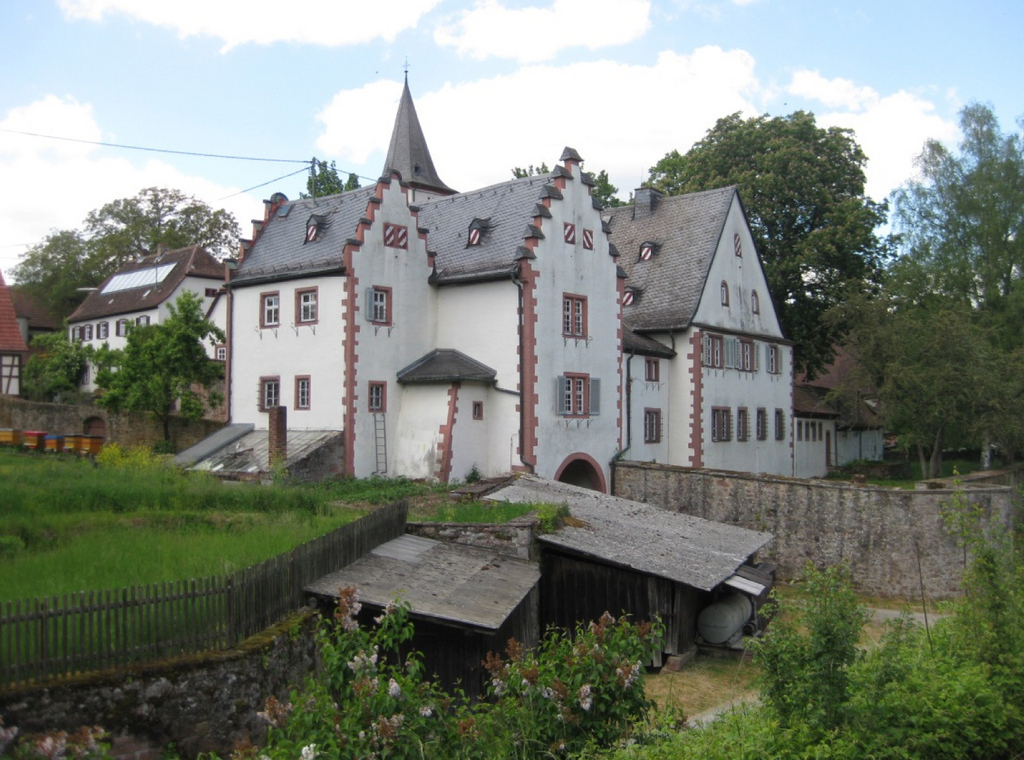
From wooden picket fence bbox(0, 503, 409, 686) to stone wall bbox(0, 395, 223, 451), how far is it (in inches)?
972

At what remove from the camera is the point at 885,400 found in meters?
36.8

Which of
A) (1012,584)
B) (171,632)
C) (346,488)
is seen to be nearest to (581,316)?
(346,488)

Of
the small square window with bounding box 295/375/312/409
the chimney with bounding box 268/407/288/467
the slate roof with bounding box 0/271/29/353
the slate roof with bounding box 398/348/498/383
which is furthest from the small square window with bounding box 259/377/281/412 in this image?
the slate roof with bounding box 0/271/29/353

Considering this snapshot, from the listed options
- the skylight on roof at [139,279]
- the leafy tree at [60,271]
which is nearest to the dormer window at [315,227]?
the skylight on roof at [139,279]

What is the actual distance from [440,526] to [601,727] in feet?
31.4

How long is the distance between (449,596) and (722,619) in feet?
26.5

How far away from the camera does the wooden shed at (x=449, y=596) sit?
43.2 ft

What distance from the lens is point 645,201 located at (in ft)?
136

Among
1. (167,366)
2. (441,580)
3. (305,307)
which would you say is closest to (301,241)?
(305,307)

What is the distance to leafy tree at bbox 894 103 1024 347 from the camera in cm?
4097

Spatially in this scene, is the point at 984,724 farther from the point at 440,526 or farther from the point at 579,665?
the point at 440,526

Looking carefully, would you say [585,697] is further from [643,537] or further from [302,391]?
[302,391]

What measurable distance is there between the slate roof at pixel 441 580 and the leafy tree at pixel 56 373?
37610 millimetres

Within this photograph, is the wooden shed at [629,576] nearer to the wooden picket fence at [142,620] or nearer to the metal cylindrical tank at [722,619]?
the metal cylindrical tank at [722,619]
